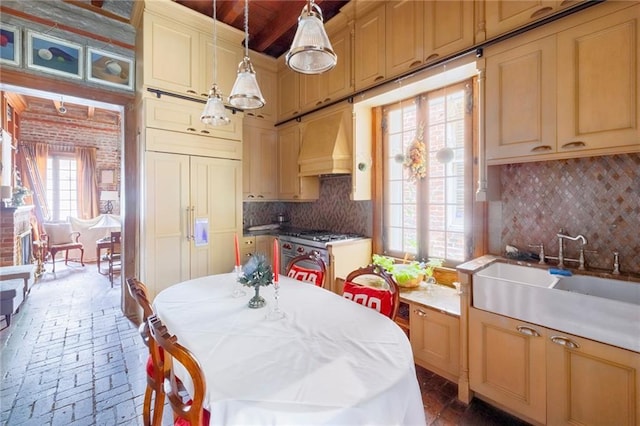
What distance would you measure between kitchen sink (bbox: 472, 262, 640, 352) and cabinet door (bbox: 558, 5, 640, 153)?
82 centimetres

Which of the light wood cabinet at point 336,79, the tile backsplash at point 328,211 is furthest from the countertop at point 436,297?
the light wood cabinet at point 336,79

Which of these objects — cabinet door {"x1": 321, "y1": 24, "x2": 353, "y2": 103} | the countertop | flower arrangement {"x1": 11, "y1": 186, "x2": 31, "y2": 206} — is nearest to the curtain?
flower arrangement {"x1": 11, "y1": 186, "x2": 31, "y2": 206}

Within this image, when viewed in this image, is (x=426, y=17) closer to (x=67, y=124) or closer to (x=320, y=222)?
(x=320, y=222)

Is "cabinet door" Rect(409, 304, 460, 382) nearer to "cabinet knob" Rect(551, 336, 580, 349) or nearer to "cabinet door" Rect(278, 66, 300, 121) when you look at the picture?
"cabinet knob" Rect(551, 336, 580, 349)

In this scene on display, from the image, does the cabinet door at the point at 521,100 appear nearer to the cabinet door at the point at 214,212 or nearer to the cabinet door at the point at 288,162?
the cabinet door at the point at 288,162

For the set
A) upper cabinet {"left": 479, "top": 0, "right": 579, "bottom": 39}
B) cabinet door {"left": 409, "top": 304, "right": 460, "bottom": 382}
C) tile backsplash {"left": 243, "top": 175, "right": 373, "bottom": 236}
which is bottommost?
cabinet door {"left": 409, "top": 304, "right": 460, "bottom": 382}

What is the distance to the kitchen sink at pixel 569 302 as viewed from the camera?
4.42ft

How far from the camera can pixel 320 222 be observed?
13.1 feet

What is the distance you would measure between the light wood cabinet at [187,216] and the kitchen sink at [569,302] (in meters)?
2.78

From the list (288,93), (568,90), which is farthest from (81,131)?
(568,90)

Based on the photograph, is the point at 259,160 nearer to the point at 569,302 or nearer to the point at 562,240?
the point at 562,240

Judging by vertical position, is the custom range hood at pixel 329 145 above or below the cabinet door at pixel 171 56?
below

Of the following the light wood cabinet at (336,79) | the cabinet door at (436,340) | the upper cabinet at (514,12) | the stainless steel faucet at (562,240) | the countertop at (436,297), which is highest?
the light wood cabinet at (336,79)

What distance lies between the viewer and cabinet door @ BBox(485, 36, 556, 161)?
5.84 feet
